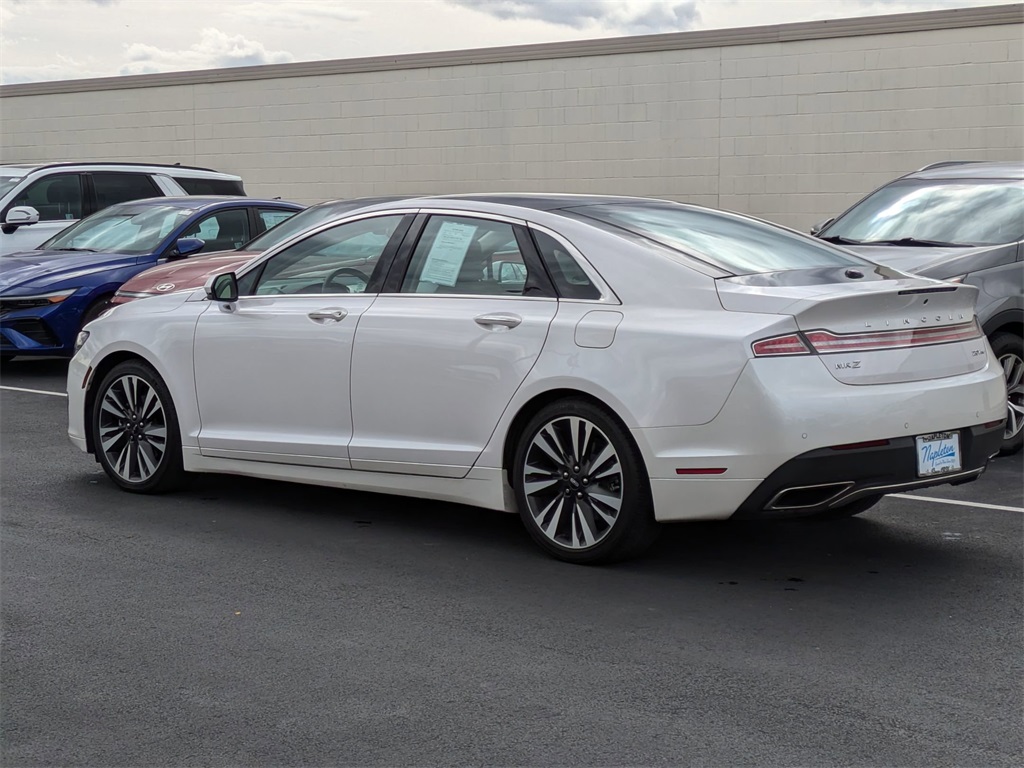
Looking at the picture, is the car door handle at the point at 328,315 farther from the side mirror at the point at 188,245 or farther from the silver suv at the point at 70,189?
the silver suv at the point at 70,189

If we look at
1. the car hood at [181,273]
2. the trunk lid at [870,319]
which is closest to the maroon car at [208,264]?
the car hood at [181,273]

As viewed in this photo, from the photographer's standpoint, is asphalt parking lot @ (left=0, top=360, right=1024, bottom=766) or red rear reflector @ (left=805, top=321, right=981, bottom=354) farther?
red rear reflector @ (left=805, top=321, right=981, bottom=354)

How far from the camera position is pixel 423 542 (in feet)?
20.1

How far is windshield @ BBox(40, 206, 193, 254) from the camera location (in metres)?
12.7

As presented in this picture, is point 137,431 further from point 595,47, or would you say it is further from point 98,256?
point 595,47

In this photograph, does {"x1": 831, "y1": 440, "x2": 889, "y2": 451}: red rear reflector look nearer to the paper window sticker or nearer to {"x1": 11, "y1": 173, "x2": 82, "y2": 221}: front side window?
the paper window sticker

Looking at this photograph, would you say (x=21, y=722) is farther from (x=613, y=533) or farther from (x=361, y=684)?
(x=613, y=533)

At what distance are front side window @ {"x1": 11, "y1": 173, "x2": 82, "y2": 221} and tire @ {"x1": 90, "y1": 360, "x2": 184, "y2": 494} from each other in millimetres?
8490

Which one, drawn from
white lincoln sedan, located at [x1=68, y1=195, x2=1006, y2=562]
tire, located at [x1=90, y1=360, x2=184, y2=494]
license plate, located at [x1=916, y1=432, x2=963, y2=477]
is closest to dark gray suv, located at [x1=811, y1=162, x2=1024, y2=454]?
white lincoln sedan, located at [x1=68, y1=195, x2=1006, y2=562]

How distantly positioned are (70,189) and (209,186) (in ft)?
5.65

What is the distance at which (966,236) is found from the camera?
880 centimetres

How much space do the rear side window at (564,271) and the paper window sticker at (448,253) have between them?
40 cm

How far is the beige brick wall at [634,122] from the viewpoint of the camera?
59.7ft

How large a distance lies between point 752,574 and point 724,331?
1.09 m
